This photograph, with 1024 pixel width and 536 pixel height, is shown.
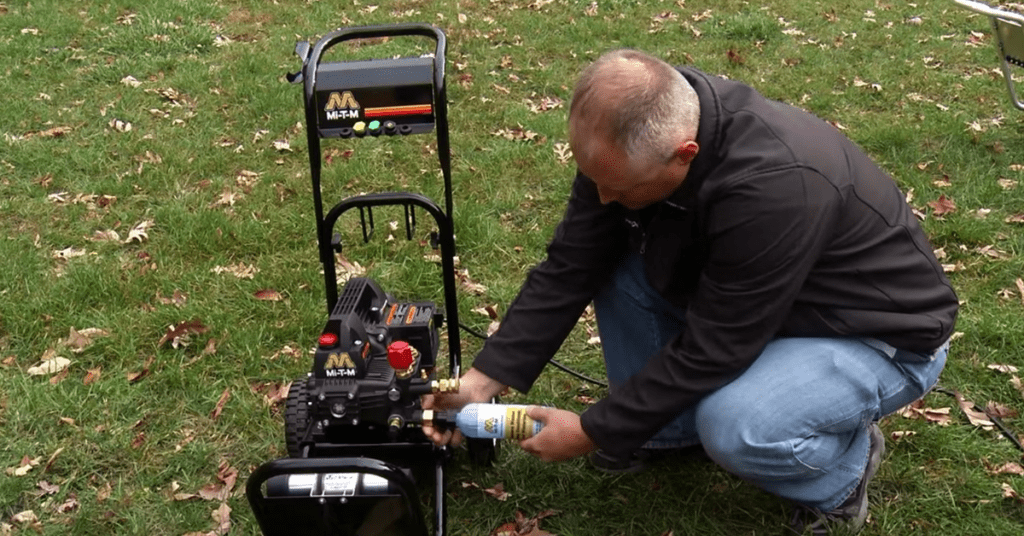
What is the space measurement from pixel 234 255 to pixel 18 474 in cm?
164

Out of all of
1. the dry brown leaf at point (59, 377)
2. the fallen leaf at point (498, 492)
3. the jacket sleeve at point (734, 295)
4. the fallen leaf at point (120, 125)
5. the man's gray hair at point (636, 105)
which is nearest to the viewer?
the man's gray hair at point (636, 105)

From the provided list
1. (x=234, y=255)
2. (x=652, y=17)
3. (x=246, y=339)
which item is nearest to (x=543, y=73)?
(x=652, y=17)

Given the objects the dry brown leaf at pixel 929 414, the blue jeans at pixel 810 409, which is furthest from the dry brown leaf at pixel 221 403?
the dry brown leaf at pixel 929 414

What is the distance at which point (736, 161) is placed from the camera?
7.61ft

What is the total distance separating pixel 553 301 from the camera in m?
2.90

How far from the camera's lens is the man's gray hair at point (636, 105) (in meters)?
2.17

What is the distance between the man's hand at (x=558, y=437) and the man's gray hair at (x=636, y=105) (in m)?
0.83

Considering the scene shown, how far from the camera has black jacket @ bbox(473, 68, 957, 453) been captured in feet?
7.59

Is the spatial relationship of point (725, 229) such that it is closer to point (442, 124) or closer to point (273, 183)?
Answer: point (442, 124)

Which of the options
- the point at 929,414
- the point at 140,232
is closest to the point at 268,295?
the point at 140,232

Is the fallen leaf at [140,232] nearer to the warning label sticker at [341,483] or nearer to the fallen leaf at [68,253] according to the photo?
the fallen leaf at [68,253]

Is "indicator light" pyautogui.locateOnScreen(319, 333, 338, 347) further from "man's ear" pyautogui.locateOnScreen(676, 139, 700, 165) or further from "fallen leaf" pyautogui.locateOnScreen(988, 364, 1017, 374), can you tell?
"fallen leaf" pyautogui.locateOnScreen(988, 364, 1017, 374)

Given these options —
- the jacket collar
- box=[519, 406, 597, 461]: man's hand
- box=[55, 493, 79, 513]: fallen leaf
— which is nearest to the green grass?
box=[55, 493, 79, 513]: fallen leaf

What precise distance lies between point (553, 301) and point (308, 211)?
2526 mm
